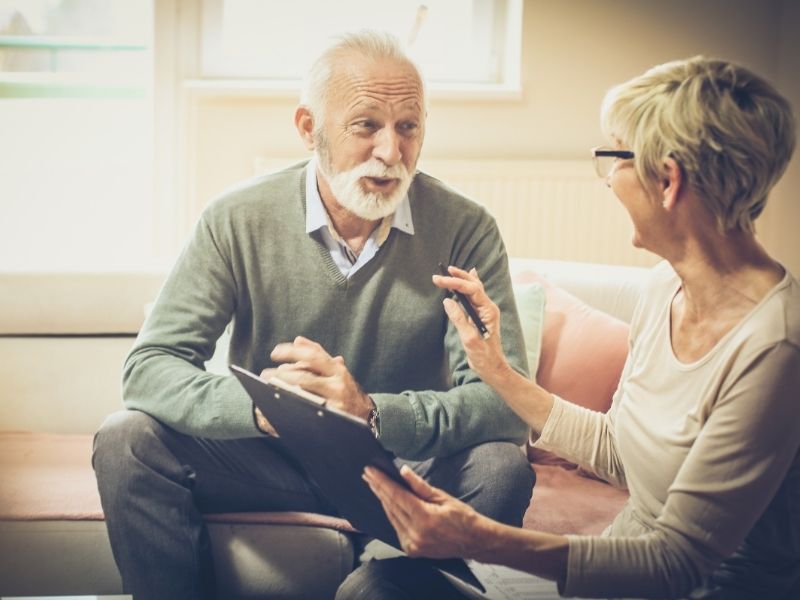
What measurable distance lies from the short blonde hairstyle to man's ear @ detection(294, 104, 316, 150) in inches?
33.0

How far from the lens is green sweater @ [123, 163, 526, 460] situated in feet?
5.73

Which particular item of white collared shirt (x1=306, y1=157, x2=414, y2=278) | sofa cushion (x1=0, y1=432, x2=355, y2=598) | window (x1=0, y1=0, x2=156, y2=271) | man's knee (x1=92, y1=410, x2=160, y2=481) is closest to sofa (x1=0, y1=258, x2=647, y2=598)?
sofa cushion (x1=0, y1=432, x2=355, y2=598)

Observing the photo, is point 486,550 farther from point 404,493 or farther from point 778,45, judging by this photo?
point 778,45

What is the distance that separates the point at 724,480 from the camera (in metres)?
1.09

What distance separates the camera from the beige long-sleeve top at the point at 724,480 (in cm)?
108

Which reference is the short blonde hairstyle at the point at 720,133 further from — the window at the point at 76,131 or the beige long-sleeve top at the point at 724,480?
the window at the point at 76,131

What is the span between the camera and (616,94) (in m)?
1.23

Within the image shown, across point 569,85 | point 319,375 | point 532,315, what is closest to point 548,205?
point 569,85

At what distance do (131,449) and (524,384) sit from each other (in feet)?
2.10

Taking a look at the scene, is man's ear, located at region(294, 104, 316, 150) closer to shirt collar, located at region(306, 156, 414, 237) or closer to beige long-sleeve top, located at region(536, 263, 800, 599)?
shirt collar, located at region(306, 156, 414, 237)

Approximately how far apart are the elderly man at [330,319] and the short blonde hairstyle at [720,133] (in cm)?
63

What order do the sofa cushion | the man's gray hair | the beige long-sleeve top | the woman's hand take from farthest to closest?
the man's gray hair
the sofa cushion
the woman's hand
the beige long-sleeve top

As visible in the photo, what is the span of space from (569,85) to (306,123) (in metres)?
1.69

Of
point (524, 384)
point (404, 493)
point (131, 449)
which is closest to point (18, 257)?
point (131, 449)
